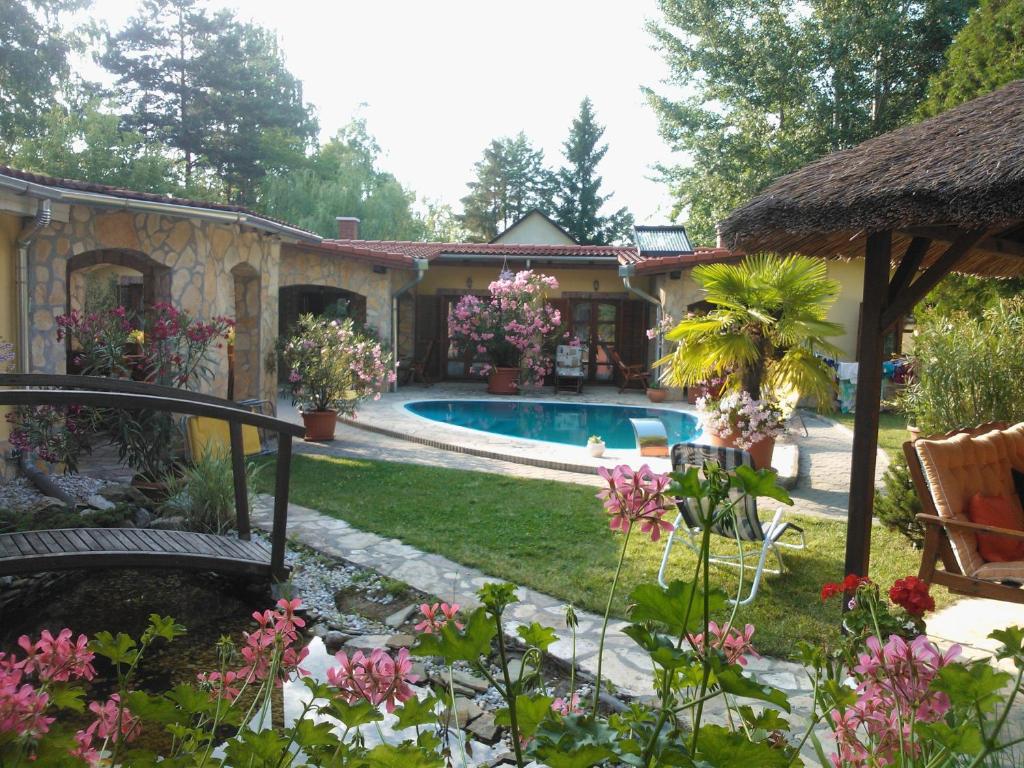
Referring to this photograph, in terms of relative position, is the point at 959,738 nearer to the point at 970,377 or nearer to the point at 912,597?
the point at 912,597

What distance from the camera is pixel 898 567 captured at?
218 inches

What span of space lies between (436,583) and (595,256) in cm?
1359

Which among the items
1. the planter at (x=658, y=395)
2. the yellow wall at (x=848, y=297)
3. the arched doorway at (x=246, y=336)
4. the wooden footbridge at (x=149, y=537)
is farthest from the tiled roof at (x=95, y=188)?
the yellow wall at (x=848, y=297)

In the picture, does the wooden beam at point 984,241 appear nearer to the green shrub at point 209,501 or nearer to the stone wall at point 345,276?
the green shrub at point 209,501

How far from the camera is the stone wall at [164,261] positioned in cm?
747

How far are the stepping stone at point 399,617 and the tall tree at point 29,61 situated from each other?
86.4 ft

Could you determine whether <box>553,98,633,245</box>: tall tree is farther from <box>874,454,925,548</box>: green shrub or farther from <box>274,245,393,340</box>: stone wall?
<box>874,454,925,548</box>: green shrub

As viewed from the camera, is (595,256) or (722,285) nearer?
(722,285)

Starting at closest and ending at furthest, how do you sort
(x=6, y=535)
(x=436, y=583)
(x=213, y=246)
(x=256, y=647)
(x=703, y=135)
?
1. (x=256, y=647)
2. (x=6, y=535)
3. (x=436, y=583)
4. (x=213, y=246)
5. (x=703, y=135)

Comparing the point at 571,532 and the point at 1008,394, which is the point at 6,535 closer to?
the point at 571,532

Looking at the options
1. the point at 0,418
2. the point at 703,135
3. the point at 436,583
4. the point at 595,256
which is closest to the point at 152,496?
the point at 0,418

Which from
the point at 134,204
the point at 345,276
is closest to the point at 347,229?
the point at 345,276

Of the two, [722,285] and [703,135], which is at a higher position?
[703,135]

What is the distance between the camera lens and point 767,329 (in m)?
8.16
